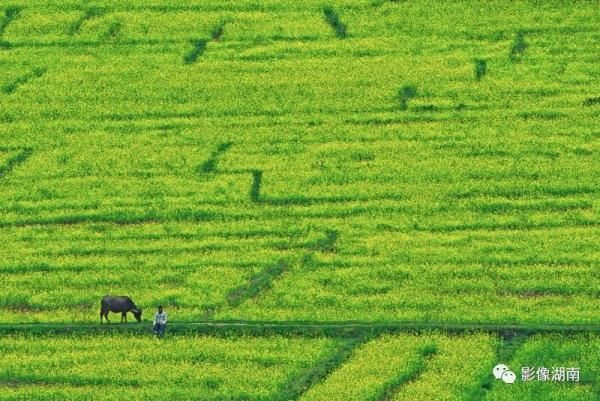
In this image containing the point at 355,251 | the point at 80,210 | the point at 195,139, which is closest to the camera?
the point at 355,251

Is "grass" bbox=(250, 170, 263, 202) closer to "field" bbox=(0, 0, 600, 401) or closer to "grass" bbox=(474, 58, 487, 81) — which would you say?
"field" bbox=(0, 0, 600, 401)

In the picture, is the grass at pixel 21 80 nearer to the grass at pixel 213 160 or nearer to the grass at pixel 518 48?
the grass at pixel 213 160

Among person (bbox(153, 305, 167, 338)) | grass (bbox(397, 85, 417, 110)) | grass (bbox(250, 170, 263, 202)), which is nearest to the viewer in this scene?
person (bbox(153, 305, 167, 338))

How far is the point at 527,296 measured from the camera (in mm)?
52219

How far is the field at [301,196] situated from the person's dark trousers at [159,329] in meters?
0.44

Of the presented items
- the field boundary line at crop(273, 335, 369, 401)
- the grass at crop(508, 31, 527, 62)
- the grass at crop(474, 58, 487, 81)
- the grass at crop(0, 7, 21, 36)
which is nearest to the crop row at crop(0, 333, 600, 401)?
the field boundary line at crop(273, 335, 369, 401)

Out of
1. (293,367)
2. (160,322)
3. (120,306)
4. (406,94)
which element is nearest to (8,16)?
(406,94)

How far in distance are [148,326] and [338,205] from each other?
35.3ft

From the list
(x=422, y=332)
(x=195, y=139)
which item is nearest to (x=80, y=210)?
(x=195, y=139)

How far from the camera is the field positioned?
158 ft

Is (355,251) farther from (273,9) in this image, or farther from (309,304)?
(273,9)

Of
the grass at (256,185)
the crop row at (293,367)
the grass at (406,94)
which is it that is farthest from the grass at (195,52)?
the crop row at (293,367)

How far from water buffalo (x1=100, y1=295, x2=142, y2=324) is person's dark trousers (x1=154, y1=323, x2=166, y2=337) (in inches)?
52.6

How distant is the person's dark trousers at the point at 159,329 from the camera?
49.5 meters
